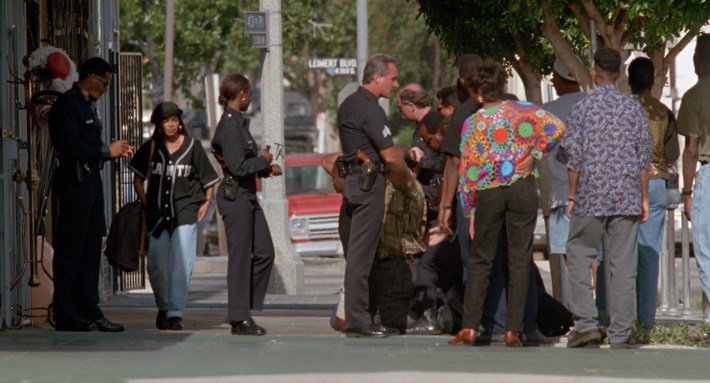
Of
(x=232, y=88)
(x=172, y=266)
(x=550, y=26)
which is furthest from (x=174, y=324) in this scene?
(x=550, y=26)

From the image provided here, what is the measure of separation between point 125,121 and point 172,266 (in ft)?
15.7

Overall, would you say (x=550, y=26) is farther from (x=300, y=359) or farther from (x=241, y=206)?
(x=300, y=359)

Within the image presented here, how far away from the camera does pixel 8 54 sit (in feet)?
37.6

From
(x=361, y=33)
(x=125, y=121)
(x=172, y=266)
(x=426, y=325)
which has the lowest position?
(x=426, y=325)

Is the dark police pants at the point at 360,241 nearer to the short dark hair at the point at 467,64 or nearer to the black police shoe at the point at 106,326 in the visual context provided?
the short dark hair at the point at 467,64

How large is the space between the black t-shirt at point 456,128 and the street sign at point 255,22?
753 centimetres

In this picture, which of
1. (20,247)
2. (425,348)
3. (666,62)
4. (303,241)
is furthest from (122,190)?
(303,241)

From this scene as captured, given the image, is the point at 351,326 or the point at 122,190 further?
the point at 122,190

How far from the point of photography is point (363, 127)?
11.0 metres

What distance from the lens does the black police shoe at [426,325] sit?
1160 cm

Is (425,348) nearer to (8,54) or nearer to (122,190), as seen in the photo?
(8,54)

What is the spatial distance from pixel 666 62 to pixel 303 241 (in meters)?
12.9

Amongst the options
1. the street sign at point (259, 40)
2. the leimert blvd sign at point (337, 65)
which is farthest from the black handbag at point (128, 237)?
the leimert blvd sign at point (337, 65)

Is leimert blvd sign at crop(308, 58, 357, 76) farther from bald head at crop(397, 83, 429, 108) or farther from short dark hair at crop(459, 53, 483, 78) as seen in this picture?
→ short dark hair at crop(459, 53, 483, 78)
